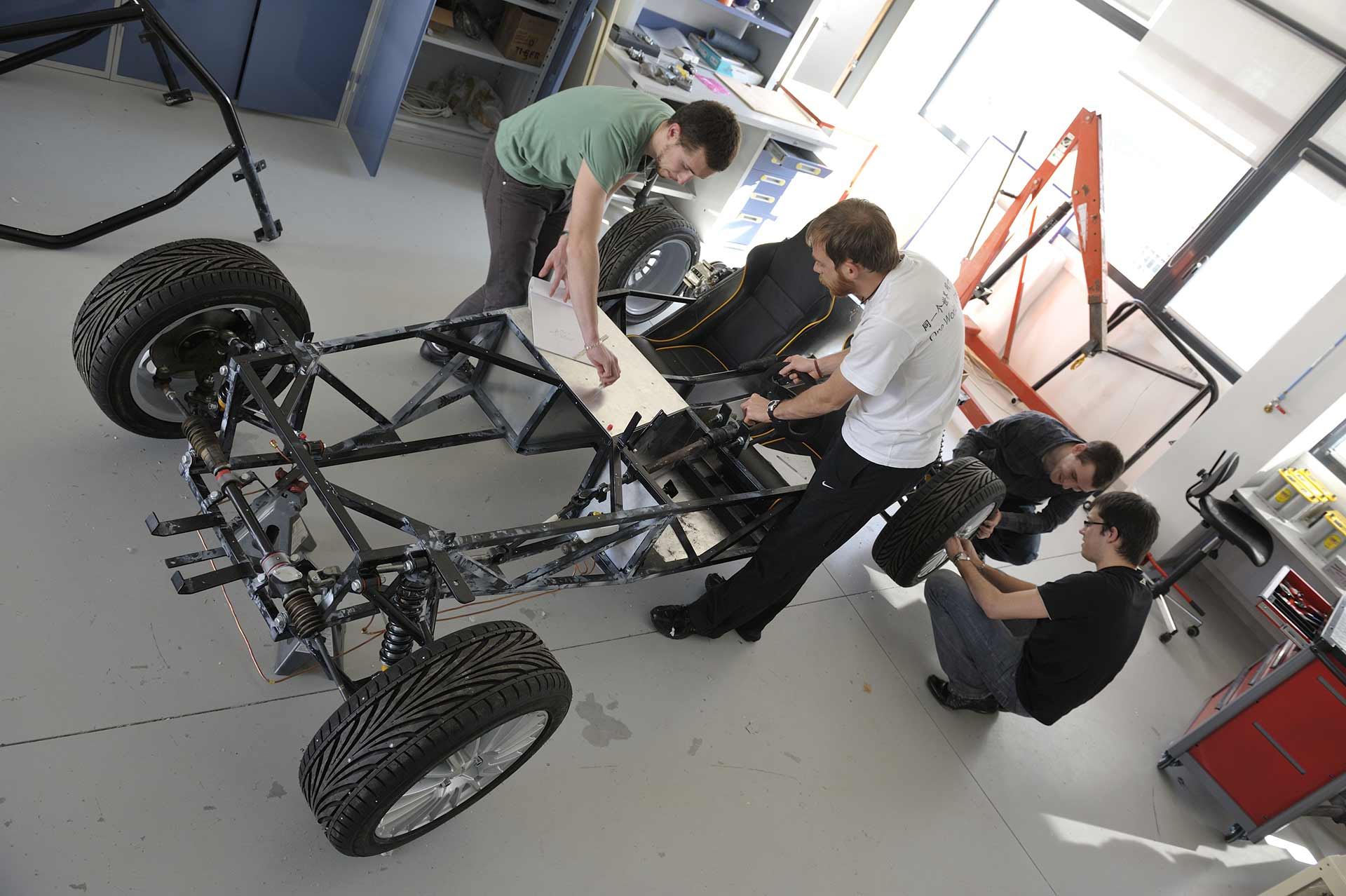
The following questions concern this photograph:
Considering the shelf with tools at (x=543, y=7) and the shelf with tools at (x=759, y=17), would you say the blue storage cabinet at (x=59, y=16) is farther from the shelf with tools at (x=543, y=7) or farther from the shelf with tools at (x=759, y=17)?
the shelf with tools at (x=759, y=17)

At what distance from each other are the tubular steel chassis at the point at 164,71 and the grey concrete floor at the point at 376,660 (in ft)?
0.32

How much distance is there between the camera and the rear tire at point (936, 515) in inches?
145

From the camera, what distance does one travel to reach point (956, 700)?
147 inches

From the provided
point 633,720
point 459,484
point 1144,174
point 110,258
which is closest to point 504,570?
point 459,484

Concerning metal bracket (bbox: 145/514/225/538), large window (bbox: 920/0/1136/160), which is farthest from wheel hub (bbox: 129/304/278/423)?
large window (bbox: 920/0/1136/160)

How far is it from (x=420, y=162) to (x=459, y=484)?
3048 mm

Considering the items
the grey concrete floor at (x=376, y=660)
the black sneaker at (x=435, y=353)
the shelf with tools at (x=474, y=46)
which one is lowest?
the grey concrete floor at (x=376, y=660)

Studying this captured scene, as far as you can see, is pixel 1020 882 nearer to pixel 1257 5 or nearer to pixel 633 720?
pixel 633 720

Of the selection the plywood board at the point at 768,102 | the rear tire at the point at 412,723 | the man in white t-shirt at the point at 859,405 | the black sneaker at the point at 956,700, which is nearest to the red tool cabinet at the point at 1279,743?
the black sneaker at the point at 956,700

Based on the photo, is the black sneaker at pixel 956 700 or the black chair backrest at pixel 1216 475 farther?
the black chair backrest at pixel 1216 475

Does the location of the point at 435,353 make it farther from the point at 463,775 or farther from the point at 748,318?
the point at 463,775

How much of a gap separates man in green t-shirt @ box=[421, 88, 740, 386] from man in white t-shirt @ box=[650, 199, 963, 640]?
20.0 inches

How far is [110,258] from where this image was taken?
12.2 ft

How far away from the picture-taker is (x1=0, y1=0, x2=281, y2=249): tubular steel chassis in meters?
3.30
